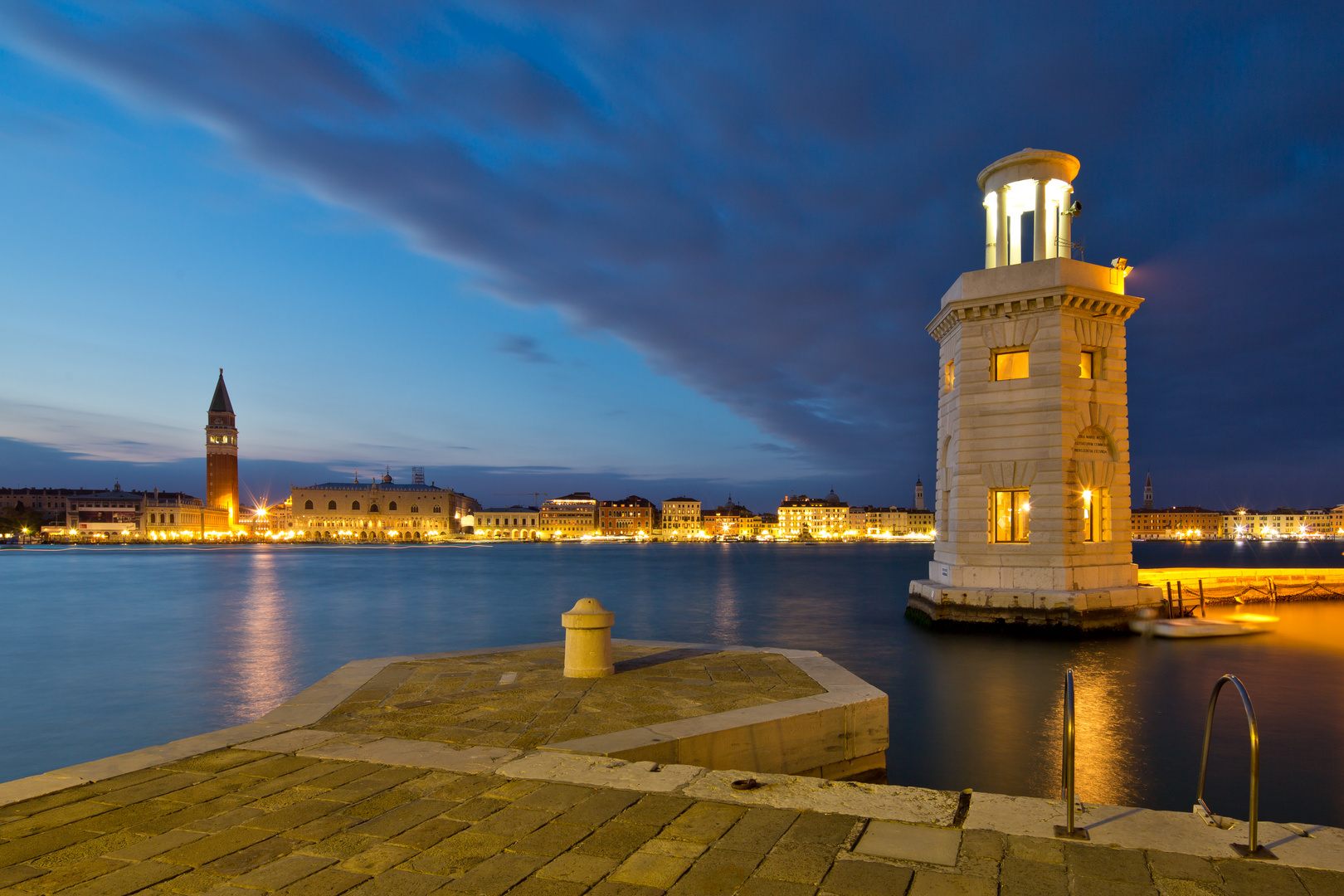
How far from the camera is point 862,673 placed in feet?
63.6

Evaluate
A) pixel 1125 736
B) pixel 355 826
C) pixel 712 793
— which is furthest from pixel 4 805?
pixel 1125 736

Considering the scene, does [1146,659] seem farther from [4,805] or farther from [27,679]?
[27,679]

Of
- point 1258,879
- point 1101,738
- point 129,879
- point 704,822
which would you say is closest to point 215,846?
point 129,879

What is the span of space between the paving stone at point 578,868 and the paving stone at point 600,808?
0.48 meters

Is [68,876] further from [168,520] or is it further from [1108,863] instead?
[168,520]

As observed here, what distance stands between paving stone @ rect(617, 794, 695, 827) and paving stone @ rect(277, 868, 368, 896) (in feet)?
5.56

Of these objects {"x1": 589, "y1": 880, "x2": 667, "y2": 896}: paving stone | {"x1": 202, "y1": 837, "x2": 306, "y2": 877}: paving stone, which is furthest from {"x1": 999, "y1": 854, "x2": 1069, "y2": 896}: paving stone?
{"x1": 202, "y1": 837, "x2": 306, "y2": 877}: paving stone

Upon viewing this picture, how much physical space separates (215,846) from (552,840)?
2101mm

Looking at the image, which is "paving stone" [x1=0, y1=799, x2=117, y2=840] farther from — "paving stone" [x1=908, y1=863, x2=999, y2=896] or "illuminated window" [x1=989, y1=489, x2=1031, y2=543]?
"illuminated window" [x1=989, y1=489, x2=1031, y2=543]

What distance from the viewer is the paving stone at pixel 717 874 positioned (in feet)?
13.4

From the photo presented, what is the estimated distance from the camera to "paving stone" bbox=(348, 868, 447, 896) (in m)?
4.05

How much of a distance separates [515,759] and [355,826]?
154 cm

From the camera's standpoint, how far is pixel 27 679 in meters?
20.4

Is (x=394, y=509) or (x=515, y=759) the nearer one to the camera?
(x=515, y=759)
